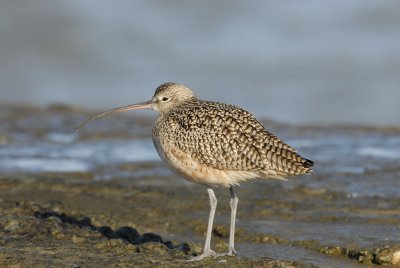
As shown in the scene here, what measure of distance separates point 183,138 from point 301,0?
1931 centimetres

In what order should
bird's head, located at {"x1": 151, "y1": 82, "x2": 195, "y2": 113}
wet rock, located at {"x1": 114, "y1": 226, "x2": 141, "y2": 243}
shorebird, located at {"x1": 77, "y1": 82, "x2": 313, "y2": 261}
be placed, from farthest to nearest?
1. bird's head, located at {"x1": 151, "y1": 82, "x2": 195, "y2": 113}
2. wet rock, located at {"x1": 114, "y1": 226, "x2": 141, "y2": 243}
3. shorebird, located at {"x1": 77, "y1": 82, "x2": 313, "y2": 261}

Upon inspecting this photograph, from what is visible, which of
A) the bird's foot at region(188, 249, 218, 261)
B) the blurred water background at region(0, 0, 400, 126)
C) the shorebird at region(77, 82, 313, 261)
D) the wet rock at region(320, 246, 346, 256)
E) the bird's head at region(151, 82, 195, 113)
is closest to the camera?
the bird's foot at region(188, 249, 218, 261)

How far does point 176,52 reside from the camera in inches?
899

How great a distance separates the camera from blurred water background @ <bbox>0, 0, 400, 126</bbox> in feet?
64.4

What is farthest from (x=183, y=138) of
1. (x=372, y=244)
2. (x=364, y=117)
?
(x=364, y=117)

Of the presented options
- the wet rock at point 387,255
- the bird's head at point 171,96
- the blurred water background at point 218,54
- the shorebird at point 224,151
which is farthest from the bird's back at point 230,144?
the blurred water background at point 218,54

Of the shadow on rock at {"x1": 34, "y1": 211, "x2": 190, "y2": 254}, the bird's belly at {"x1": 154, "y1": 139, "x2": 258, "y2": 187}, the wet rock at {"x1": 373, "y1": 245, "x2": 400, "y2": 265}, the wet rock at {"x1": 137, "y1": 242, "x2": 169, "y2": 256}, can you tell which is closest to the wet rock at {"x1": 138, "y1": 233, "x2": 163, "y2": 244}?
the shadow on rock at {"x1": 34, "y1": 211, "x2": 190, "y2": 254}

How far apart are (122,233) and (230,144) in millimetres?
1447

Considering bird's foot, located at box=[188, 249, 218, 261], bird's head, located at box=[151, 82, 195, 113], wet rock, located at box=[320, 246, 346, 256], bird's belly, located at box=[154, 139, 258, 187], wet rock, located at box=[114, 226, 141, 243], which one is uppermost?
bird's head, located at box=[151, 82, 195, 113]

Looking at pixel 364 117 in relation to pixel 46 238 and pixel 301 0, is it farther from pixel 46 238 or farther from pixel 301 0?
pixel 46 238

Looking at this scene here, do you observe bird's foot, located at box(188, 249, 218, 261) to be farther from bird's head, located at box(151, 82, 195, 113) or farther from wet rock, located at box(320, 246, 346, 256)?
bird's head, located at box(151, 82, 195, 113)

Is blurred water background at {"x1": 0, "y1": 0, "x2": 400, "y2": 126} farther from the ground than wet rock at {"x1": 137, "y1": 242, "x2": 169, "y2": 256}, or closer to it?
farther from the ground

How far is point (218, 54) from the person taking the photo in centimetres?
2289

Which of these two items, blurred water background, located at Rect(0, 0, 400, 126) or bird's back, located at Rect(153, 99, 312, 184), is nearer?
bird's back, located at Rect(153, 99, 312, 184)
